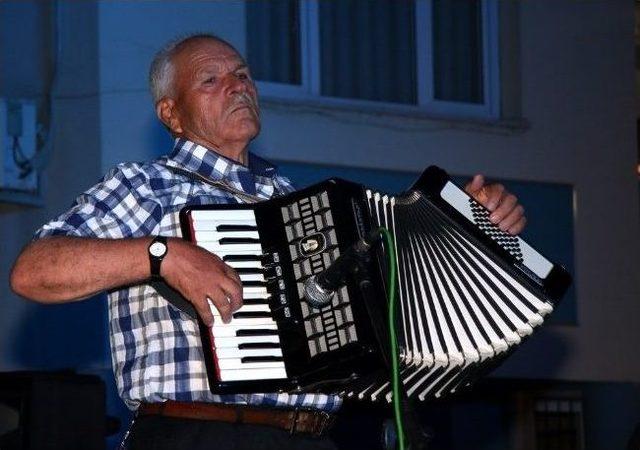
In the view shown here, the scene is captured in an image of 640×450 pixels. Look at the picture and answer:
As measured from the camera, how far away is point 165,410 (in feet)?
12.4

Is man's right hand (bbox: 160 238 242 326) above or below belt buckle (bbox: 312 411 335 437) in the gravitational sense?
above

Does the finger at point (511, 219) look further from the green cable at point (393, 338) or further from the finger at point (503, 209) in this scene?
the green cable at point (393, 338)

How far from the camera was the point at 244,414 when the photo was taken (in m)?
3.79

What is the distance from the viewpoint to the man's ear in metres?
4.30

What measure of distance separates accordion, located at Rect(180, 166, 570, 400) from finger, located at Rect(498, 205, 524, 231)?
2.0 inches

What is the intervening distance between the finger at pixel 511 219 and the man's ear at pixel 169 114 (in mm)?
980

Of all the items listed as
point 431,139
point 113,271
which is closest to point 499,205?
point 113,271

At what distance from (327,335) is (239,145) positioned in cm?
81

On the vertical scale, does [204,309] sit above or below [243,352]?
above

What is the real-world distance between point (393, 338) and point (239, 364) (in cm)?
43

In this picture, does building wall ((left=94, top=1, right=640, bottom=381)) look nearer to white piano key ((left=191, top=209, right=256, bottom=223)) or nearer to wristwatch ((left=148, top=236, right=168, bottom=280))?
white piano key ((left=191, top=209, right=256, bottom=223))

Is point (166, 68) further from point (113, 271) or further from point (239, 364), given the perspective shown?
point (239, 364)

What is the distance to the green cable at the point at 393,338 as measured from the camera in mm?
3115

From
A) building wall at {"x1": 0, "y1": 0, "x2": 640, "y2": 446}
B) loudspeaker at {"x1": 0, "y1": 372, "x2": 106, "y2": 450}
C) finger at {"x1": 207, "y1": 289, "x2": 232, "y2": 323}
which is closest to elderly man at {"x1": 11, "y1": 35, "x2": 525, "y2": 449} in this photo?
finger at {"x1": 207, "y1": 289, "x2": 232, "y2": 323}
